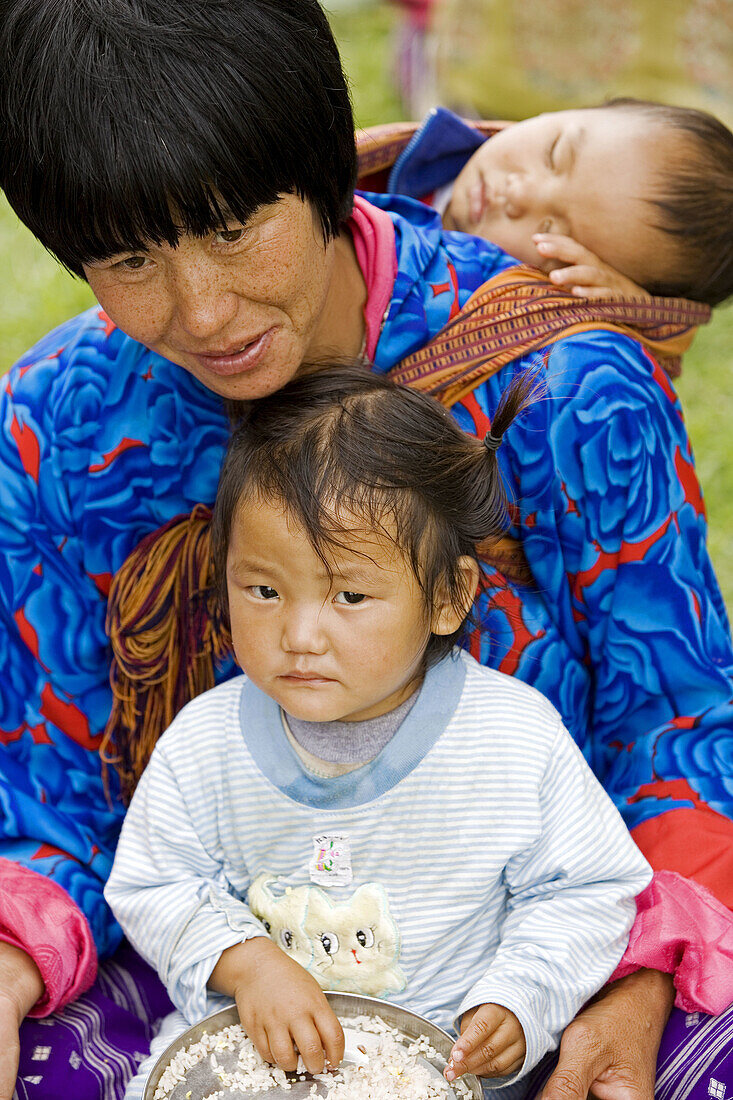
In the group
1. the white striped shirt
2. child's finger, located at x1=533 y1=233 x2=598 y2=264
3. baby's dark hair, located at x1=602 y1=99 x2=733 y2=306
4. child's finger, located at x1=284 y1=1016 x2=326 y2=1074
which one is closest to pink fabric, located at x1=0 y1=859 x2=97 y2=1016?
the white striped shirt

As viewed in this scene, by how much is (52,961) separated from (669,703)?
2.99 feet

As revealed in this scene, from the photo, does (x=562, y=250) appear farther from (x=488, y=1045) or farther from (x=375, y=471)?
(x=488, y=1045)

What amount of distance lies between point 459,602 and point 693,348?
3261 mm

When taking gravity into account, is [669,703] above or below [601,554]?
below

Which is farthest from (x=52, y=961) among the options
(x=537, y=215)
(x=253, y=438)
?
(x=537, y=215)

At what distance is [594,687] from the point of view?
1921mm

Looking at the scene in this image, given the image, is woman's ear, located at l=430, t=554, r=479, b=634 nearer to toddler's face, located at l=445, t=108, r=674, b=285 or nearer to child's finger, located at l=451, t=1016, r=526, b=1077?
child's finger, located at l=451, t=1016, r=526, b=1077

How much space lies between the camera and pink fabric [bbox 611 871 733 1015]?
1.56 meters

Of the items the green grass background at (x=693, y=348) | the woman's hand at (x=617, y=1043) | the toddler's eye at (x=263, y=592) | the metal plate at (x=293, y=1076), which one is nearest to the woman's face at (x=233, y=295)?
the toddler's eye at (x=263, y=592)

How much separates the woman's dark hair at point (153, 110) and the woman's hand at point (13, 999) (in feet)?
2.95

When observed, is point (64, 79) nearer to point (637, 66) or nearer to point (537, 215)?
point (537, 215)

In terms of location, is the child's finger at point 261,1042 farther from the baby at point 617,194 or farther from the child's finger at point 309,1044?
the baby at point 617,194

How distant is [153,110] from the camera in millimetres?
1382

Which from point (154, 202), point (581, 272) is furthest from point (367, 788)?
point (581, 272)
